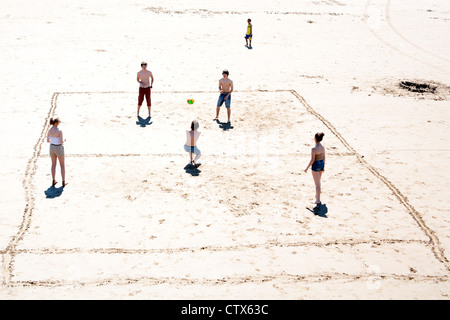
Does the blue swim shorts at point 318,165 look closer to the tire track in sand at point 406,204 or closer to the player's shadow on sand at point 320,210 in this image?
the player's shadow on sand at point 320,210

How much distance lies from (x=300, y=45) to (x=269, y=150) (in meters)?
Answer: 11.4

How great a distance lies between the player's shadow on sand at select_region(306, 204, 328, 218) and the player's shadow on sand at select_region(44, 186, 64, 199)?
16.8 ft

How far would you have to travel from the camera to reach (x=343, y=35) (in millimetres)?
25203

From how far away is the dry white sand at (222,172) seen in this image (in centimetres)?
839

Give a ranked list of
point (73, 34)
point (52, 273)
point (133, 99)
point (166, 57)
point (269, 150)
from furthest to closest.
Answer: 1. point (73, 34)
2. point (166, 57)
3. point (133, 99)
4. point (269, 150)
5. point (52, 273)

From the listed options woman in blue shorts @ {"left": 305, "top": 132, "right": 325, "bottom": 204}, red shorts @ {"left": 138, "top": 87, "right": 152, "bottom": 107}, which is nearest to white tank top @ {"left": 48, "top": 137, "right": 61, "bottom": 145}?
red shorts @ {"left": 138, "top": 87, "right": 152, "bottom": 107}

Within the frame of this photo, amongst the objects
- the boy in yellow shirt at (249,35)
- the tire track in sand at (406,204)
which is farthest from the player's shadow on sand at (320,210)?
the boy in yellow shirt at (249,35)

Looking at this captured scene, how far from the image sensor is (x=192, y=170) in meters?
11.9

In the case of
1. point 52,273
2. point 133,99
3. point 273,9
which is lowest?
point 52,273

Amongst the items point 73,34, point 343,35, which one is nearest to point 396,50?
point 343,35

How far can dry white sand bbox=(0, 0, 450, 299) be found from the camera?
27.5 feet

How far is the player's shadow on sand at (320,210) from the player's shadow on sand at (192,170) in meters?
2.77

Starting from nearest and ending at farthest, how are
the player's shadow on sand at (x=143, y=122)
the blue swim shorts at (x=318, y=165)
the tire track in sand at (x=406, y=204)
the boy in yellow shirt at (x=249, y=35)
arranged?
the tire track in sand at (x=406, y=204)
the blue swim shorts at (x=318, y=165)
the player's shadow on sand at (x=143, y=122)
the boy in yellow shirt at (x=249, y=35)

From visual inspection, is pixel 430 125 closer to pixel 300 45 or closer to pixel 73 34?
pixel 300 45
